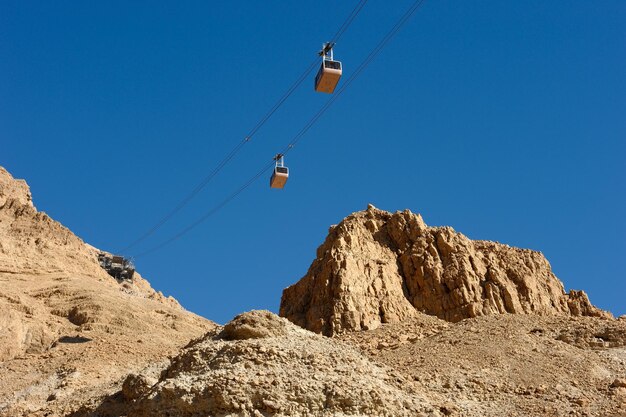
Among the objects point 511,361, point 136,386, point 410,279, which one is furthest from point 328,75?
point 410,279

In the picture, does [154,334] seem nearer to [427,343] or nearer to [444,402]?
[427,343]

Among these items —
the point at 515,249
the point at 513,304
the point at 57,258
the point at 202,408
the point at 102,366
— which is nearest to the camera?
the point at 202,408

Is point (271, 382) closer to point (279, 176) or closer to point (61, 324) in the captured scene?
point (279, 176)

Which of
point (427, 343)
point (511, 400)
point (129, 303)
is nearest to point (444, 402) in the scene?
point (511, 400)

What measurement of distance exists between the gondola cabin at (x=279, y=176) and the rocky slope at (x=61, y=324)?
880 cm

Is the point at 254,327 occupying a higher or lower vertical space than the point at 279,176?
lower

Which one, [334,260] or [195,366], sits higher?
[334,260]

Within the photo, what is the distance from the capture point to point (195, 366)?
22422 mm

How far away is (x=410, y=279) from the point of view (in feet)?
144

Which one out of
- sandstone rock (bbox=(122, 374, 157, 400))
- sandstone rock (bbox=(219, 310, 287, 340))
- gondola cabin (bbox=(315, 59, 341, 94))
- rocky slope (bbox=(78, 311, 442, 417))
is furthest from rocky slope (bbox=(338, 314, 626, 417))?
gondola cabin (bbox=(315, 59, 341, 94))

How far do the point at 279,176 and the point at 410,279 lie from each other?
17.7 m

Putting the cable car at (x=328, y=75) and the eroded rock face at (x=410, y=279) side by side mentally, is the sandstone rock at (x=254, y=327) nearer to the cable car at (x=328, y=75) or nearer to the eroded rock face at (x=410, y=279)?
the cable car at (x=328, y=75)

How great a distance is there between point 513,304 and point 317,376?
23.7 meters

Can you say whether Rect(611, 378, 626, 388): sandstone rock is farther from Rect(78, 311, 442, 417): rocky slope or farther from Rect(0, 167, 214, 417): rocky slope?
Rect(0, 167, 214, 417): rocky slope
